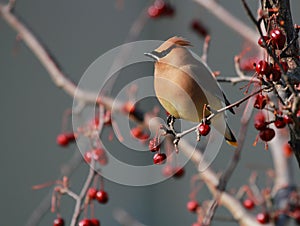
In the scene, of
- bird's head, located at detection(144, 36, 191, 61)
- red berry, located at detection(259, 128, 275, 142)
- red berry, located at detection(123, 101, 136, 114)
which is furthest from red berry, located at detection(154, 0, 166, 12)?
red berry, located at detection(259, 128, 275, 142)

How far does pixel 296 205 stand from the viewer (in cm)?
145

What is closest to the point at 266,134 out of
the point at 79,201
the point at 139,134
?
the point at 79,201

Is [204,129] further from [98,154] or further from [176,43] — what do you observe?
[98,154]

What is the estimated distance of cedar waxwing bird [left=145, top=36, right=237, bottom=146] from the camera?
962 millimetres

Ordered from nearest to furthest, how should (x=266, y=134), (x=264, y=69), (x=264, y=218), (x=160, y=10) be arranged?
(x=264, y=69) → (x=266, y=134) → (x=264, y=218) → (x=160, y=10)

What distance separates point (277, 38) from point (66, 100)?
2.39 m

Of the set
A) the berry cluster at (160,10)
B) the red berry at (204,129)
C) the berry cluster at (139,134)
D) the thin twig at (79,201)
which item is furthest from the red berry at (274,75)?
the berry cluster at (160,10)

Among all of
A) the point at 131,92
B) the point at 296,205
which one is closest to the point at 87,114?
the point at 131,92

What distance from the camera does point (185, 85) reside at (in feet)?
3.31

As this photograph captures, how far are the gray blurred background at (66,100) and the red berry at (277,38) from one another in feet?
5.06

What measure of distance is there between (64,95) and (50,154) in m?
0.36

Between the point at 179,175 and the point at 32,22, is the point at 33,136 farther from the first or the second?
the point at 179,175

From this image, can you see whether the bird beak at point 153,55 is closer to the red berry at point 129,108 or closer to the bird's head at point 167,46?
the bird's head at point 167,46

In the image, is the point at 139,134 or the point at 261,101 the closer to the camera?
the point at 261,101
